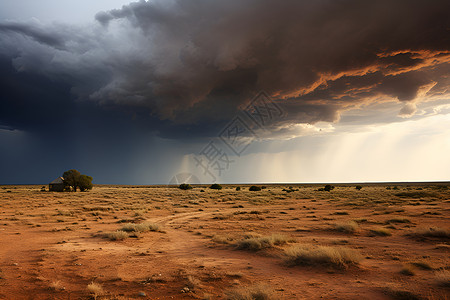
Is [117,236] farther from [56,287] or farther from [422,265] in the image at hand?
[422,265]

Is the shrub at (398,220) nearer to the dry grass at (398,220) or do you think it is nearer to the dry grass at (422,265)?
the dry grass at (398,220)

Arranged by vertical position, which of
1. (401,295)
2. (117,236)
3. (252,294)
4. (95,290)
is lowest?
(117,236)

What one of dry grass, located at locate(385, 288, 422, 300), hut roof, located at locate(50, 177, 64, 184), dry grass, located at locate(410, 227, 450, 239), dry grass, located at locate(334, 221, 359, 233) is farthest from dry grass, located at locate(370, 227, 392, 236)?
hut roof, located at locate(50, 177, 64, 184)

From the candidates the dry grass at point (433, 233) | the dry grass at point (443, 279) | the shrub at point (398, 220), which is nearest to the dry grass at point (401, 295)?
the dry grass at point (443, 279)

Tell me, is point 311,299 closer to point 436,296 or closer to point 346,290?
point 346,290

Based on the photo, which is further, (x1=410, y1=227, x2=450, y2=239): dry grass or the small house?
the small house

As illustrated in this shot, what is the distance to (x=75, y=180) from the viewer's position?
63.2m

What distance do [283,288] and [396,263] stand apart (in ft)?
17.0

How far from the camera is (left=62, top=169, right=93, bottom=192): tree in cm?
6219

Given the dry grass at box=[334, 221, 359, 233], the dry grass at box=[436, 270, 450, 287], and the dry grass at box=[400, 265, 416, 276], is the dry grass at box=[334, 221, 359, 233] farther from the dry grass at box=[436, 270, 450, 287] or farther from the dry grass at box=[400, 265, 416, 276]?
the dry grass at box=[436, 270, 450, 287]

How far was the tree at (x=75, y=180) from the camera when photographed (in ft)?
204

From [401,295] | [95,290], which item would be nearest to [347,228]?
[401,295]

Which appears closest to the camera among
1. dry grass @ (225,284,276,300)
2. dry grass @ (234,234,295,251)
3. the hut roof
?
dry grass @ (225,284,276,300)

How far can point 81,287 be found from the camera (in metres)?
7.03
